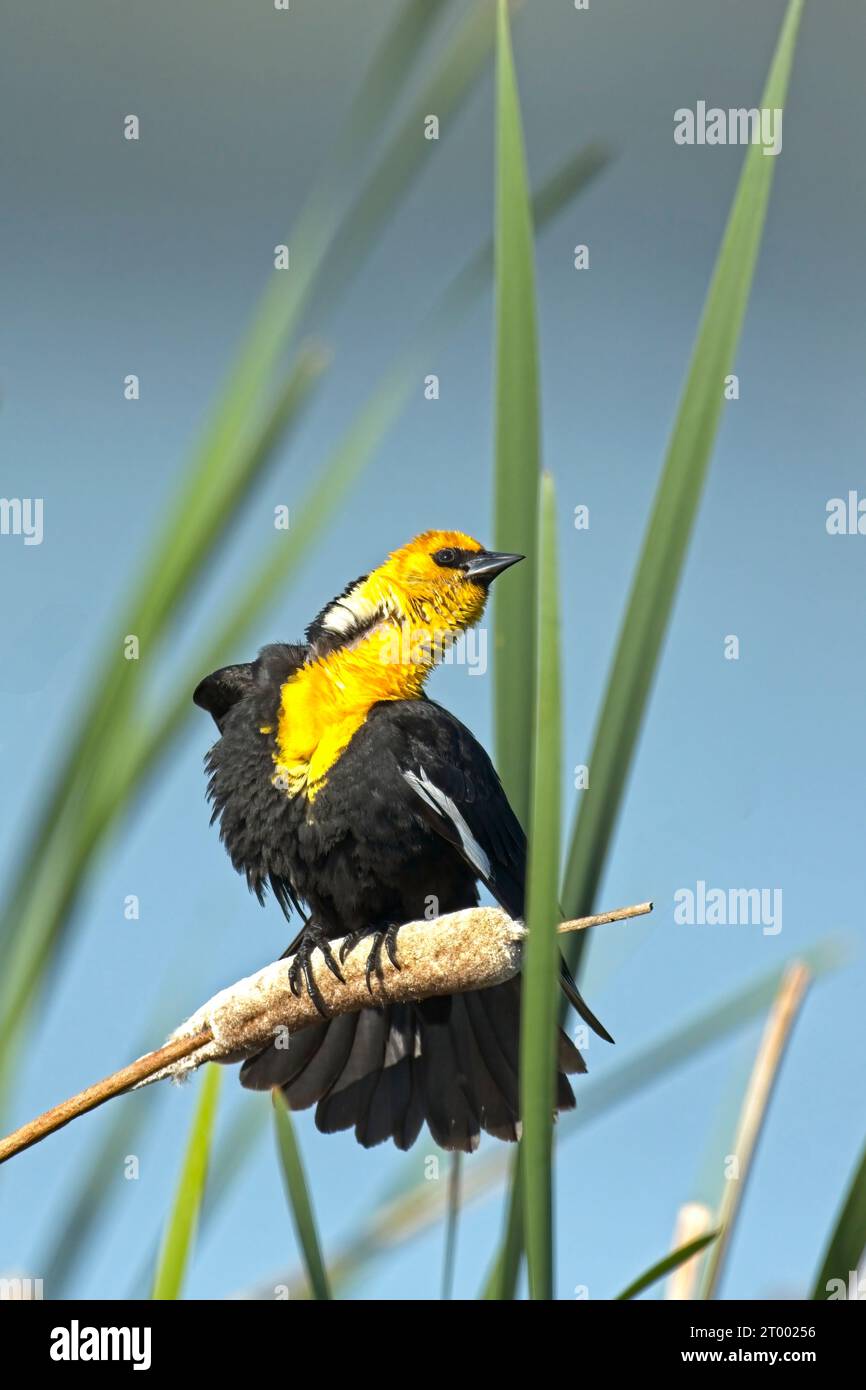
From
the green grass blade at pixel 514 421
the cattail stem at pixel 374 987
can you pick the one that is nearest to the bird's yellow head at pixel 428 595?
the cattail stem at pixel 374 987

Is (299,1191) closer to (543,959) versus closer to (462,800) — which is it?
(543,959)

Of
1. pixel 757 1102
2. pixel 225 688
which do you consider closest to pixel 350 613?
pixel 225 688

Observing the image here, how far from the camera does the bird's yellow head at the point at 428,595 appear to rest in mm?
1500

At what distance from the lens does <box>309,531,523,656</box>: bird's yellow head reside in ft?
4.92

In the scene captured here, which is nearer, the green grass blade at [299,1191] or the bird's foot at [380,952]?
the green grass blade at [299,1191]

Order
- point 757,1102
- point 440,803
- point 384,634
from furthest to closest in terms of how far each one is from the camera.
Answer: point 384,634
point 440,803
point 757,1102

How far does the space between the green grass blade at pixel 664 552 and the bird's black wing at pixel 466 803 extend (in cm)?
66

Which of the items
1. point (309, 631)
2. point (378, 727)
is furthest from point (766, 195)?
point (309, 631)

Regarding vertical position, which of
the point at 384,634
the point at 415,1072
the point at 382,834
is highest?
the point at 384,634

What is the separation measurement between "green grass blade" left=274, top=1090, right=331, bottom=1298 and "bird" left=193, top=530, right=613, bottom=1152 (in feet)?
2.25

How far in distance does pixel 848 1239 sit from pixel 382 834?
0.85 metres

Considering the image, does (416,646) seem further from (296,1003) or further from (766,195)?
(766,195)

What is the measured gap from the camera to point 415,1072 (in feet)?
4.62

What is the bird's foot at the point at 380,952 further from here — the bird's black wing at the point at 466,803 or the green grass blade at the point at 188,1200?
the green grass blade at the point at 188,1200
